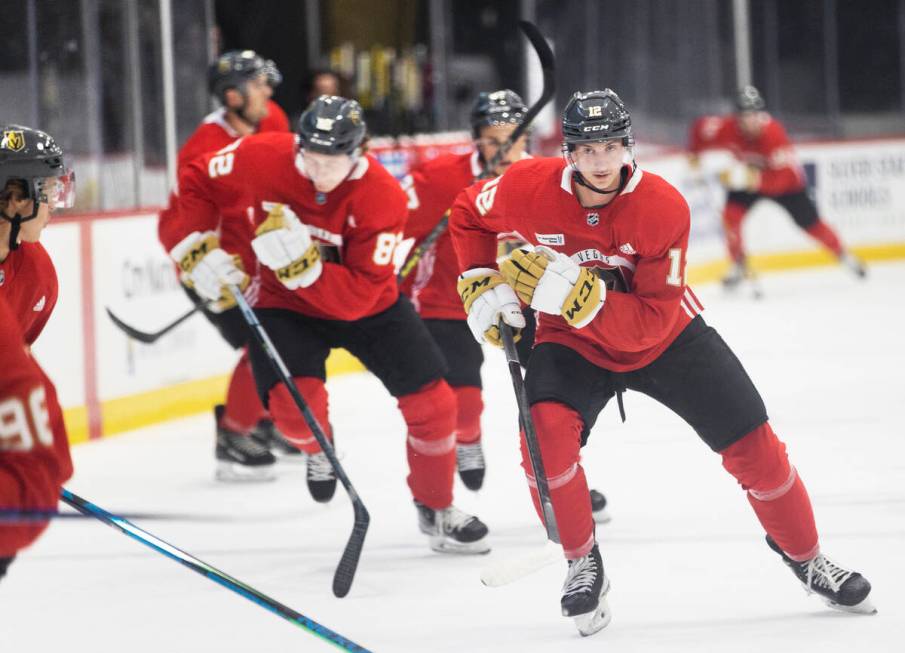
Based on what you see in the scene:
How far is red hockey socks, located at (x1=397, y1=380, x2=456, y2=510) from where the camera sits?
3.59 meters

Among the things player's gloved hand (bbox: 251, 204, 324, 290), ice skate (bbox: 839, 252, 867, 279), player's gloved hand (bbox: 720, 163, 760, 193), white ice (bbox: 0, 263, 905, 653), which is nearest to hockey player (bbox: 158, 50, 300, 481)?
white ice (bbox: 0, 263, 905, 653)

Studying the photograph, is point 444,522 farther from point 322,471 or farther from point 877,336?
point 877,336

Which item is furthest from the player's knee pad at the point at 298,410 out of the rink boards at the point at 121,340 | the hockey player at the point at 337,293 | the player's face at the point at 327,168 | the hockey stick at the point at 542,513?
the rink boards at the point at 121,340

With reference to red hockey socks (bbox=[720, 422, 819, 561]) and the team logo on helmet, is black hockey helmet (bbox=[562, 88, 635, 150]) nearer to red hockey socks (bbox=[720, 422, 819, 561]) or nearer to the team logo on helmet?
red hockey socks (bbox=[720, 422, 819, 561])

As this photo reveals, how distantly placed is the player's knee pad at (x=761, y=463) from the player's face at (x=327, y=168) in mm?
1169

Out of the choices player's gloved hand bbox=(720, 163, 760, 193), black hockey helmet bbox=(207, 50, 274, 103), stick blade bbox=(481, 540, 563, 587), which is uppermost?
black hockey helmet bbox=(207, 50, 274, 103)

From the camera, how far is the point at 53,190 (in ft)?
7.60

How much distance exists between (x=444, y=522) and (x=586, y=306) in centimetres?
106

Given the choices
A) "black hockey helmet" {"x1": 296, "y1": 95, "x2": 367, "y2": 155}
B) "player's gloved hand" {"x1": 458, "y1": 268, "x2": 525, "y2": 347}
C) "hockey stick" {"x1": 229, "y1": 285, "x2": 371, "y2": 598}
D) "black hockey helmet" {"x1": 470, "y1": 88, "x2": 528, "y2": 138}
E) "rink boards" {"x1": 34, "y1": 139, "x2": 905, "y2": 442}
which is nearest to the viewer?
"player's gloved hand" {"x1": 458, "y1": 268, "x2": 525, "y2": 347}

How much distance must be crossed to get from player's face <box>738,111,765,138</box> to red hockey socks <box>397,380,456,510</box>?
5.85 m

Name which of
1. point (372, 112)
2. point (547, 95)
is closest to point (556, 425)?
point (547, 95)

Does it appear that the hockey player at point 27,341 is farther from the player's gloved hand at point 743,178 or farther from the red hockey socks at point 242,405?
the player's gloved hand at point 743,178

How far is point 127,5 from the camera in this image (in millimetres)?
6320

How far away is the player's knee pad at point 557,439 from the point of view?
113 inches
